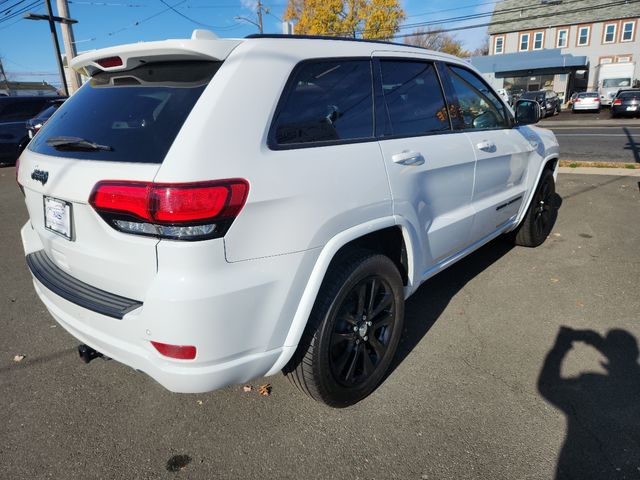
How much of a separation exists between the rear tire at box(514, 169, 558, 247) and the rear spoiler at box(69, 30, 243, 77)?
375cm

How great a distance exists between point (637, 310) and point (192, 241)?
138 inches

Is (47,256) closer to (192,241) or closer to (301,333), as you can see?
(192,241)

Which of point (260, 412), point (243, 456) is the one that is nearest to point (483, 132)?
point (260, 412)

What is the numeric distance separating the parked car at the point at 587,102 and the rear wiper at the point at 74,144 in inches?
1372

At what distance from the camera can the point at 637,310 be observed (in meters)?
3.54

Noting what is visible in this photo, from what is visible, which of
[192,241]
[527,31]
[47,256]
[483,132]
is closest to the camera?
[192,241]

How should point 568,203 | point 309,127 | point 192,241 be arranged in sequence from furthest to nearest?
point 568,203, point 309,127, point 192,241

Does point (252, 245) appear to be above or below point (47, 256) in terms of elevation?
above

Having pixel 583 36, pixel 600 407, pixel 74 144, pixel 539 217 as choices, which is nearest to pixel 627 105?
pixel 583 36

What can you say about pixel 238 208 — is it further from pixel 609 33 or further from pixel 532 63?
pixel 609 33

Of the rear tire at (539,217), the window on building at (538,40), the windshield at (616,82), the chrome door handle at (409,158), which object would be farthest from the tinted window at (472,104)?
the window on building at (538,40)

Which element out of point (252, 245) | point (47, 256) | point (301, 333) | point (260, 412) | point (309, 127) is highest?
point (309, 127)

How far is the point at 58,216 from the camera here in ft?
7.10

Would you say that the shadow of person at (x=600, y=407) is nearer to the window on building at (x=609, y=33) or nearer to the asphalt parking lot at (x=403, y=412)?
the asphalt parking lot at (x=403, y=412)
